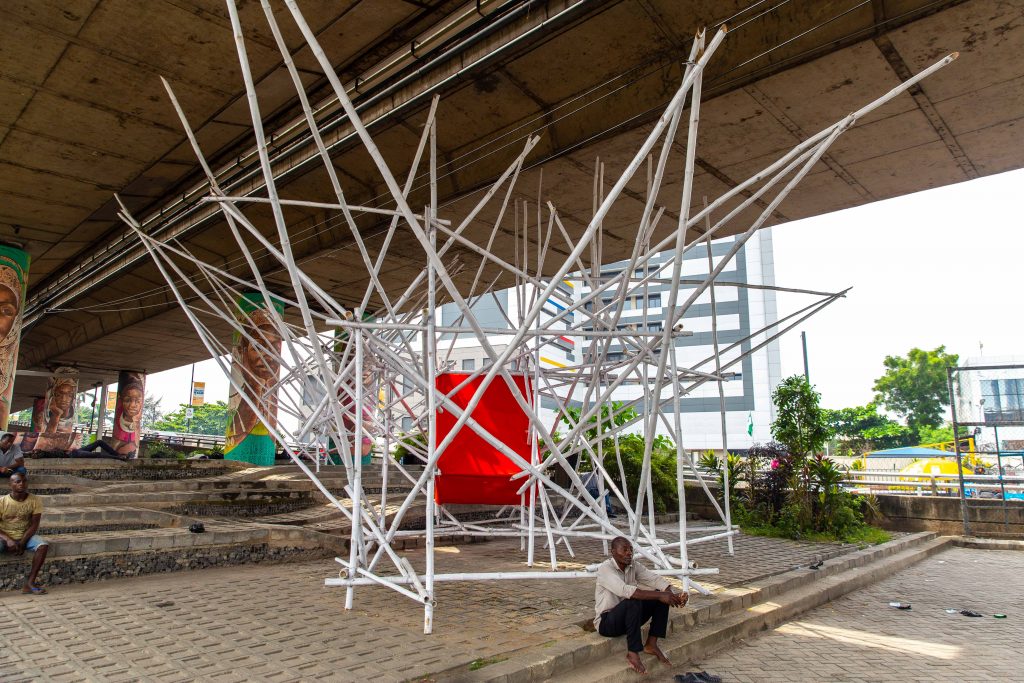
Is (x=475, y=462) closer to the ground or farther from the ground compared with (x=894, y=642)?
farther from the ground

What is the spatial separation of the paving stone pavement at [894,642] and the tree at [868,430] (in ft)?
127

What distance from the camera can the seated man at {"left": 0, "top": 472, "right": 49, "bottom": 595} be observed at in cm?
471

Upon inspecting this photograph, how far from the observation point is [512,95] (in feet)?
21.9

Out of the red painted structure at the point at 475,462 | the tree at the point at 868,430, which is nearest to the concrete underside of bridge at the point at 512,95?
the red painted structure at the point at 475,462

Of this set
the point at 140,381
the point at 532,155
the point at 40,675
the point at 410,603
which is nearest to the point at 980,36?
the point at 532,155

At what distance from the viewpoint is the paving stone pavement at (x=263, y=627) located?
322cm

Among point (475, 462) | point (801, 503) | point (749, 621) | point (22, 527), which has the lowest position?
point (749, 621)

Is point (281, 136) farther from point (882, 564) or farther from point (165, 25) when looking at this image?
point (882, 564)

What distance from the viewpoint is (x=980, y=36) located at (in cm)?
509

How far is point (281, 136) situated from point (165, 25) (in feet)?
5.57

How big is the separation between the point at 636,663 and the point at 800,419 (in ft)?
21.3

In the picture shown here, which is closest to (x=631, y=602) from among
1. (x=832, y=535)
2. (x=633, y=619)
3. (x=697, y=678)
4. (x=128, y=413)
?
(x=633, y=619)

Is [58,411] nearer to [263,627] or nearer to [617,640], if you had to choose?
[263,627]

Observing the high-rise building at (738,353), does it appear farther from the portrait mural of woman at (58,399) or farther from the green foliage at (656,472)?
the green foliage at (656,472)
